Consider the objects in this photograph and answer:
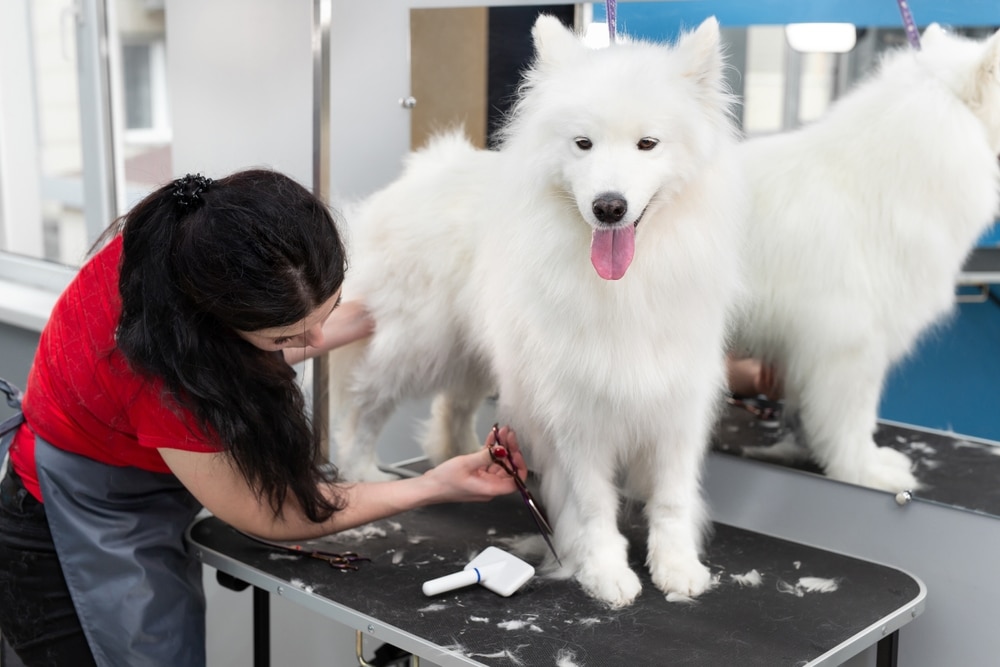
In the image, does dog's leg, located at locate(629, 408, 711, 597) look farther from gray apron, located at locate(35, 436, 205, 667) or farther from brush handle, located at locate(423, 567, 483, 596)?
gray apron, located at locate(35, 436, 205, 667)

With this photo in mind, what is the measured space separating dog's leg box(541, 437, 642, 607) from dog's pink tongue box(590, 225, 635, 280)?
30 centimetres

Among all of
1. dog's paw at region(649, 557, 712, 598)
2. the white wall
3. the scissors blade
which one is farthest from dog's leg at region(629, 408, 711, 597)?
the white wall

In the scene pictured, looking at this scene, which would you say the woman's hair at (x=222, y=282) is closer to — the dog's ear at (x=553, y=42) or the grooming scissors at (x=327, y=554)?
the grooming scissors at (x=327, y=554)

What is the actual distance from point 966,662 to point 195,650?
47.9 inches

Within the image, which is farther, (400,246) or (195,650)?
(400,246)

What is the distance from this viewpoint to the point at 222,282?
4.48 ft

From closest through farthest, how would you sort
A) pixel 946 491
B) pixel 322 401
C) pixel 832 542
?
pixel 946 491, pixel 832 542, pixel 322 401

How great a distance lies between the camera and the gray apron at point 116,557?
157 centimetres

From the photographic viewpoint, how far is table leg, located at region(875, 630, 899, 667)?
5.17 ft

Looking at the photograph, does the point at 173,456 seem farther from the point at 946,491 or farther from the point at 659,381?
the point at 946,491

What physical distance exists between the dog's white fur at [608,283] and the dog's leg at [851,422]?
253 millimetres

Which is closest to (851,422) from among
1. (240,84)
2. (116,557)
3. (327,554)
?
(327,554)

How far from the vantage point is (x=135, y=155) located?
153 inches

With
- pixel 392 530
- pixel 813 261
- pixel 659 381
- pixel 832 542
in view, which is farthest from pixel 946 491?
pixel 392 530
